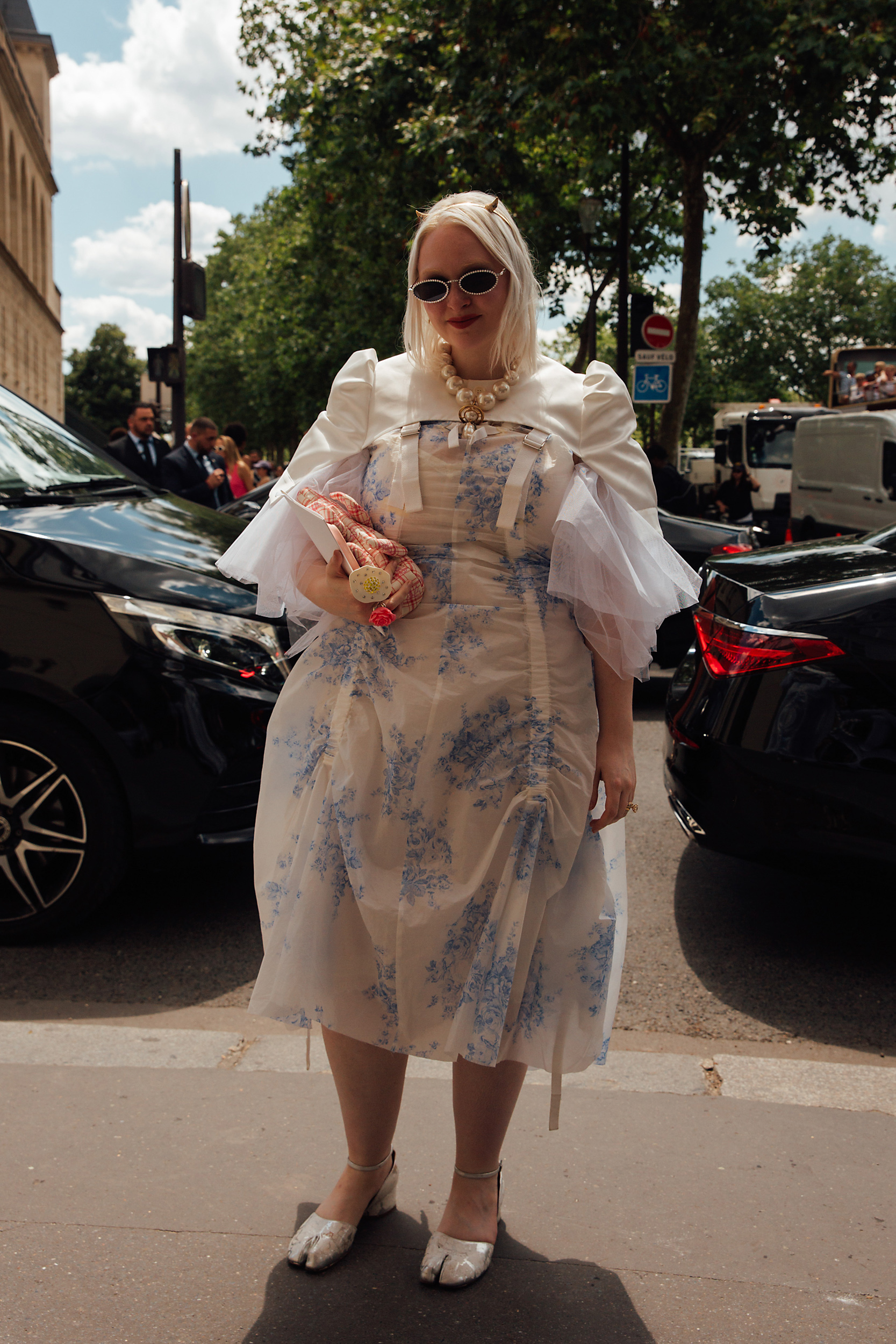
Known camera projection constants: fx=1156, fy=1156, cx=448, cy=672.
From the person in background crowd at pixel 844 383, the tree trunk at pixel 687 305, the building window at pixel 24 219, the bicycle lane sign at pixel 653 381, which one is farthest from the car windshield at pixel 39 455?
the building window at pixel 24 219

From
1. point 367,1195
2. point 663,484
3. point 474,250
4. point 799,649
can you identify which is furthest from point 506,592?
point 663,484

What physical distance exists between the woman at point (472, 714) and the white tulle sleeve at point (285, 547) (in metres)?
0.01

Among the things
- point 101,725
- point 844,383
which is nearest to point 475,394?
point 101,725

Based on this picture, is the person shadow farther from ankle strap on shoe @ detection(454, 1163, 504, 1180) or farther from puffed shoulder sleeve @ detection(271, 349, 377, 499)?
puffed shoulder sleeve @ detection(271, 349, 377, 499)

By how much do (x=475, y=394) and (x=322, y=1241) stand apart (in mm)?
1604

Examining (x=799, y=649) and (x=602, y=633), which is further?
(x=799, y=649)

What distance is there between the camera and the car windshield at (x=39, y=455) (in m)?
4.22

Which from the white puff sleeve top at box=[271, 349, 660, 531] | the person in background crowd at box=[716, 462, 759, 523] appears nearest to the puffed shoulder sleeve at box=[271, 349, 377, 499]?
the white puff sleeve top at box=[271, 349, 660, 531]

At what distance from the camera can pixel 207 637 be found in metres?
3.79

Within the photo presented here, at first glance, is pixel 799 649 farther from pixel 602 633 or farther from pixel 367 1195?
pixel 367 1195

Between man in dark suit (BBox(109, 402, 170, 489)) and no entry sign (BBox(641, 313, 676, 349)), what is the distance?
23.3 ft

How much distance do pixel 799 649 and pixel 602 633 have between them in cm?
171

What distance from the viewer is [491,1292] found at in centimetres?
212

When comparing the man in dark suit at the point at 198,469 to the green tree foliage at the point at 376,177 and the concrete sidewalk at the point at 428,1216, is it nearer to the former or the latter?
the green tree foliage at the point at 376,177
